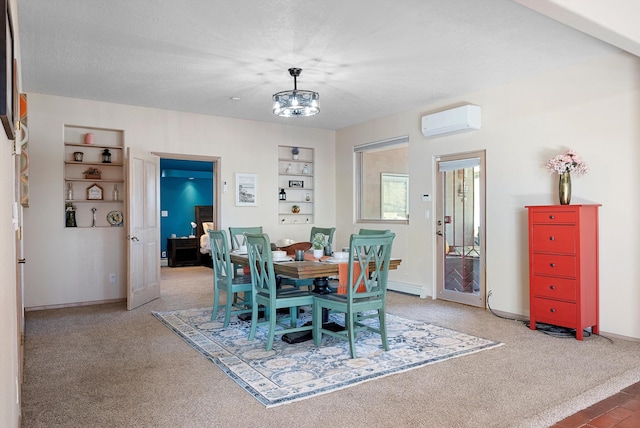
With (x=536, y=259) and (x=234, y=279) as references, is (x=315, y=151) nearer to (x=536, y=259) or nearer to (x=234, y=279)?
(x=234, y=279)

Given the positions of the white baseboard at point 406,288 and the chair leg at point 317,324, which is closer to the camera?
the chair leg at point 317,324

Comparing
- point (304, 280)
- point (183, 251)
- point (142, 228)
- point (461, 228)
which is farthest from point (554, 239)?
point (183, 251)

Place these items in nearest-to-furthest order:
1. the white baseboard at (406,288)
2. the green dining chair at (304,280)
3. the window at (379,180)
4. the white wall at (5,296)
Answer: the white wall at (5,296) < the green dining chair at (304,280) < the white baseboard at (406,288) < the window at (379,180)

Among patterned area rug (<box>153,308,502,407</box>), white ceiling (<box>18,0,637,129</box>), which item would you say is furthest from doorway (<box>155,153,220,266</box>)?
patterned area rug (<box>153,308,502,407</box>)

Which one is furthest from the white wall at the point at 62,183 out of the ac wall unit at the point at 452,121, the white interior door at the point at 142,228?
the ac wall unit at the point at 452,121

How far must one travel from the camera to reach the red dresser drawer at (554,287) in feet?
13.0

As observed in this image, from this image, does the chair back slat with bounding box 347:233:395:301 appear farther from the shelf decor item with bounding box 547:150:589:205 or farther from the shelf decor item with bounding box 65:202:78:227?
the shelf decor item with bounding box 65:202:78:227

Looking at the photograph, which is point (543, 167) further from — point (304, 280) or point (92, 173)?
point (92, 173)

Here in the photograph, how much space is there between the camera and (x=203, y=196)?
10.6m

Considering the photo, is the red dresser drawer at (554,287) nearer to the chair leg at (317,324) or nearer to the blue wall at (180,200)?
the chair leg at (317,324)

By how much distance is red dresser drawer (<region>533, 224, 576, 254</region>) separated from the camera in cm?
398

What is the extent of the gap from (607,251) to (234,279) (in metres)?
3.55

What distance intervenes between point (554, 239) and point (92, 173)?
211 inches

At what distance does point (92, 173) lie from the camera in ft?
18.7
